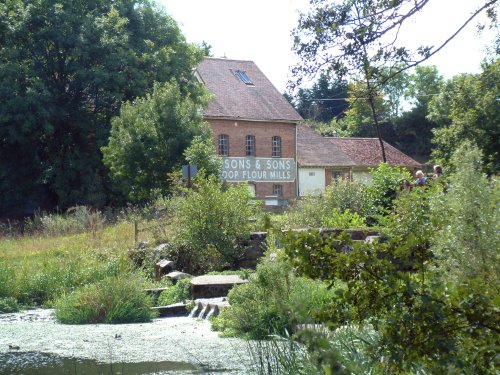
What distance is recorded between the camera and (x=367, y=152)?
180 ft

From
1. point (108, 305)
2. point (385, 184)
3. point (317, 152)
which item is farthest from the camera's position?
point (317, 152)

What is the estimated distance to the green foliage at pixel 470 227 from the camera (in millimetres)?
8969

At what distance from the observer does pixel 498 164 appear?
1321 inches

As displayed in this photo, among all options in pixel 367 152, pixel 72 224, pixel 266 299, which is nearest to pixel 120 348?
pixel 266 299

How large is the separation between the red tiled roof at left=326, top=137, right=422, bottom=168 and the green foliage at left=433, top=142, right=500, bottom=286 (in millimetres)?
42371

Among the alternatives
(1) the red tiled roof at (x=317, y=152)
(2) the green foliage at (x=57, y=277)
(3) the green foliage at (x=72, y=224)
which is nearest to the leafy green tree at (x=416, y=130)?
(1) the red tiled roof at (x=317, y=152)

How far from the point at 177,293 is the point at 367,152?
39.9 metres

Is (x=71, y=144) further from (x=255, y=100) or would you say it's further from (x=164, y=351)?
(x=164, y=351)

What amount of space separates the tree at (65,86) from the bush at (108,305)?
2127 cm

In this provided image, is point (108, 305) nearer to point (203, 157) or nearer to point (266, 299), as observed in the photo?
point (266, 299)

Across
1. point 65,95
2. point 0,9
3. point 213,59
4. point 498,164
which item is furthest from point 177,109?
point 213,59

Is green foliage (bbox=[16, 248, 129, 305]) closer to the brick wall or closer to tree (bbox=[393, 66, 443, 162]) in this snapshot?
the brick wall

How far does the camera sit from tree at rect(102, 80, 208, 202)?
101 ft

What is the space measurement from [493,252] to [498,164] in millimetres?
25716
